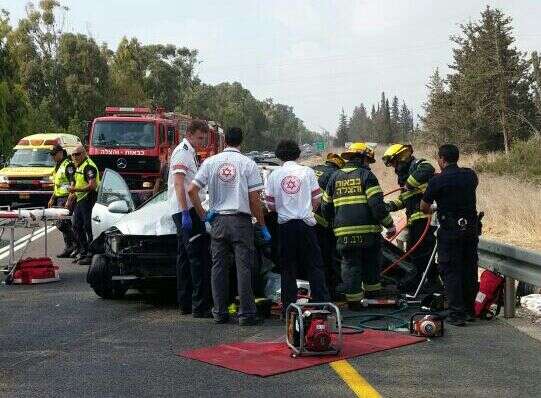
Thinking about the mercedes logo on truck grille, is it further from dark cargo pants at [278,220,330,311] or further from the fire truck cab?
dark cargo pants at [278,220,330,311]

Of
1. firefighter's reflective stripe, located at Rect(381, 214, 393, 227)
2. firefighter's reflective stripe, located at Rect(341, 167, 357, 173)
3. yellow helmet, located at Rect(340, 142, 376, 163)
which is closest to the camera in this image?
firefighter's reflective stripe, located at Rect(381, 214, 393, 227)

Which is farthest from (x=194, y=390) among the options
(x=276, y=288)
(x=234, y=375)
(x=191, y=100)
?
(x=191, y=100)

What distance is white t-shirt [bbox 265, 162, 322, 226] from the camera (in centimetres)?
789

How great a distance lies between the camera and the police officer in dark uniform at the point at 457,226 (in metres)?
7.73

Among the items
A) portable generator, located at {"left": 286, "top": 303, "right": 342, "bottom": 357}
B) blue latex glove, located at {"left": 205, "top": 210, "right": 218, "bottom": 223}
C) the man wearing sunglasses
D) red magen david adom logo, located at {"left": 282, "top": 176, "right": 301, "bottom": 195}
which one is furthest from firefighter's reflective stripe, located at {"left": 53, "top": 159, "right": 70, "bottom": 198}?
portable generator, located at {"left": 286, "top": 303, "right": 342, "bottom": 357}

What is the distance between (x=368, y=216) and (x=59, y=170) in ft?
20.7

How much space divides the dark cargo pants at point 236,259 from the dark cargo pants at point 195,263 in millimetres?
265

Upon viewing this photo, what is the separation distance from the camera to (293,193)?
789 centimetres

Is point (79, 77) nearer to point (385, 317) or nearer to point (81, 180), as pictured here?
point (81, 180)

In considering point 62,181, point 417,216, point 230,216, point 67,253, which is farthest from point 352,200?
point 67,253

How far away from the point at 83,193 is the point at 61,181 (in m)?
0.82

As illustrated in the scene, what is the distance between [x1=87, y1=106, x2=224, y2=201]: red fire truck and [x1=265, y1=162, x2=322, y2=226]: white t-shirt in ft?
49.8

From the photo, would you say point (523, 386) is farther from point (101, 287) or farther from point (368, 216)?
point (101, 287)

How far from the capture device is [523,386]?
17.4 ft
